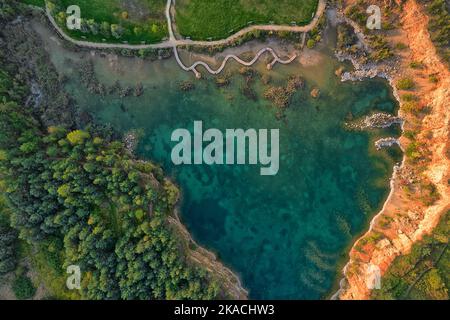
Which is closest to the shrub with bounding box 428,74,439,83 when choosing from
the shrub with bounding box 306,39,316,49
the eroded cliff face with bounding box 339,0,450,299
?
the eroded cliff face with bounding box 339,0,450,299

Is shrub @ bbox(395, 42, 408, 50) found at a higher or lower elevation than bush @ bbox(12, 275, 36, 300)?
higher

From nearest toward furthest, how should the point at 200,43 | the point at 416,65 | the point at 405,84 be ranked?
the point at 416,65 → the point at 405,84 → the point at 200,43

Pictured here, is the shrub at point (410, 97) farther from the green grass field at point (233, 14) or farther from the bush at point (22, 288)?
the bush at point (22, 288)

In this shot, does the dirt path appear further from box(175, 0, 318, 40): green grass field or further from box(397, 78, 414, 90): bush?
box(397, 78, 414, 90): bush

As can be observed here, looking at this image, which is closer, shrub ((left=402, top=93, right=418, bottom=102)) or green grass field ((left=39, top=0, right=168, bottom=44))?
shrub ((left=402, top=93, right=418, bottom=102))

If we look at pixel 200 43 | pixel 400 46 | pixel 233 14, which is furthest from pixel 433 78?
pixel 200 43

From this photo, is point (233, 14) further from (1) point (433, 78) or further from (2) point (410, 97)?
(1) point (433, 78)
